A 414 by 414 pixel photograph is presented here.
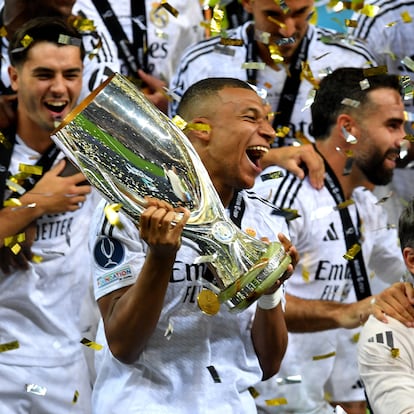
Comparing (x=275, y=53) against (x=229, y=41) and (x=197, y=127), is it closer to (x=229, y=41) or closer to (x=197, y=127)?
(x=229, y=41)

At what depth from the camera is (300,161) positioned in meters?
4.38

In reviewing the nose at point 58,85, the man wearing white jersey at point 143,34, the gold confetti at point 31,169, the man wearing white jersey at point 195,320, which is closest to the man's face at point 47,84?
the nose at point 58,85

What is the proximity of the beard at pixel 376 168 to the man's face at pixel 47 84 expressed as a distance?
1.07 m

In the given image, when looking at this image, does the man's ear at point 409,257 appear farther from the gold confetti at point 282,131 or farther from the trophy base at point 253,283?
the gold confetti at point 282,131

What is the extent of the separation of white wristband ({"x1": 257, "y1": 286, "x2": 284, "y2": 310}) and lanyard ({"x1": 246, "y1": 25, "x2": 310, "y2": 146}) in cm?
146

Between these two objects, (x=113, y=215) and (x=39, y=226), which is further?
(x=39, y=226)

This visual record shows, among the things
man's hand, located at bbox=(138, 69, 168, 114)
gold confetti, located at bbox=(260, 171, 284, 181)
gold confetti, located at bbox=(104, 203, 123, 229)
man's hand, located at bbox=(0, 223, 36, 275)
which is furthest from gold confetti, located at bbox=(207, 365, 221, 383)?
man's hand, located at bbox=(138, 69, 168, 114)

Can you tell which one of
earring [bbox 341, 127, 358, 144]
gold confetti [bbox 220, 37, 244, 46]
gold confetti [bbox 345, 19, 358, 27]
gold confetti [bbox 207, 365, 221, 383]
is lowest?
gold confetti [bbox 207, 365, 221, 383]

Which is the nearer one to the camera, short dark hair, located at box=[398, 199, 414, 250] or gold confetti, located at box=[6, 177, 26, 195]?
short dark hair, located at box=[398, 199, 414, 250]

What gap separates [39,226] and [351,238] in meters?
Answer: 1.12

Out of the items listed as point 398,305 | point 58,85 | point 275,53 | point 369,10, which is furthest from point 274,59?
point 398,305

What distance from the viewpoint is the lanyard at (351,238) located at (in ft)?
14.5

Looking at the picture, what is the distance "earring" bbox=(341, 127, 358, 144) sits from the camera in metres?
4.43

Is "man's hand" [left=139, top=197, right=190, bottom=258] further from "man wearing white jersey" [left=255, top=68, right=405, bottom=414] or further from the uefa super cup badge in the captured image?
"man wearing white jersey" [left=255, top=68, right=405, bottom=414]
